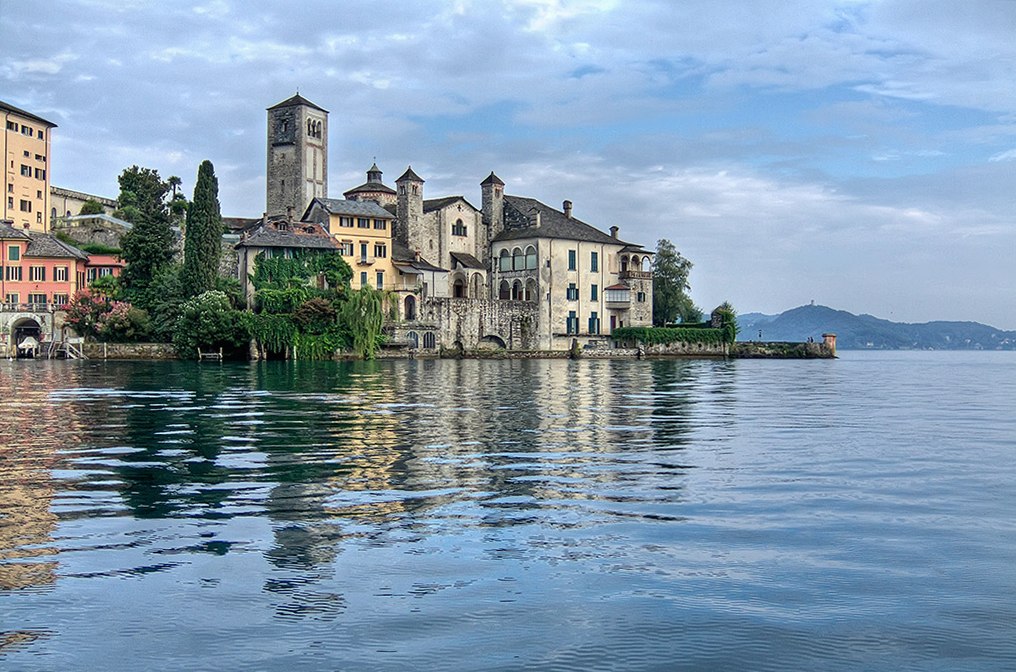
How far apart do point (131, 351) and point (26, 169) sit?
107ft

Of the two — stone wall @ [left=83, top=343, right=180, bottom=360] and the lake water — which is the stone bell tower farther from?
the lake water

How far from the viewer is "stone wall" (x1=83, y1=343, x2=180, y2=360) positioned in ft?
232

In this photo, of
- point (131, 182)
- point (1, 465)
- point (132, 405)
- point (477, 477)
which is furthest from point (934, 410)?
point (131, 182)

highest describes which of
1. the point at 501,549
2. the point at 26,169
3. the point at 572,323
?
the point at 26,169

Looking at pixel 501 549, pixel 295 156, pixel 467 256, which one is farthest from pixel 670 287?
pixel 501 549

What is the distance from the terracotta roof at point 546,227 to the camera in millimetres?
91188

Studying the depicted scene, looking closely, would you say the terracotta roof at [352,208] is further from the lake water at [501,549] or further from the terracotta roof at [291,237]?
the lake water at [501,549]

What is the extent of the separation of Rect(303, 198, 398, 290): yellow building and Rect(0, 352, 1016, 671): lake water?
61.8 metres

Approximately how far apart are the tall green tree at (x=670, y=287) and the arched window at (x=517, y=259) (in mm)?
16677

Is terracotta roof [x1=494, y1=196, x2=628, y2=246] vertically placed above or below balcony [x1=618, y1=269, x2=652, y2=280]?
above

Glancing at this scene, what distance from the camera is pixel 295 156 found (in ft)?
319

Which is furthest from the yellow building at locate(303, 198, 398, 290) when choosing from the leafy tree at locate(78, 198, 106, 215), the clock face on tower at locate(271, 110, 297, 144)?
the leafy tree at locate(78, 198, 106, 215)

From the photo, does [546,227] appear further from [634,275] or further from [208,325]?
[208,325]

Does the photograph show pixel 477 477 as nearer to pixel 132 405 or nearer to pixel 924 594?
pixel 924 594
